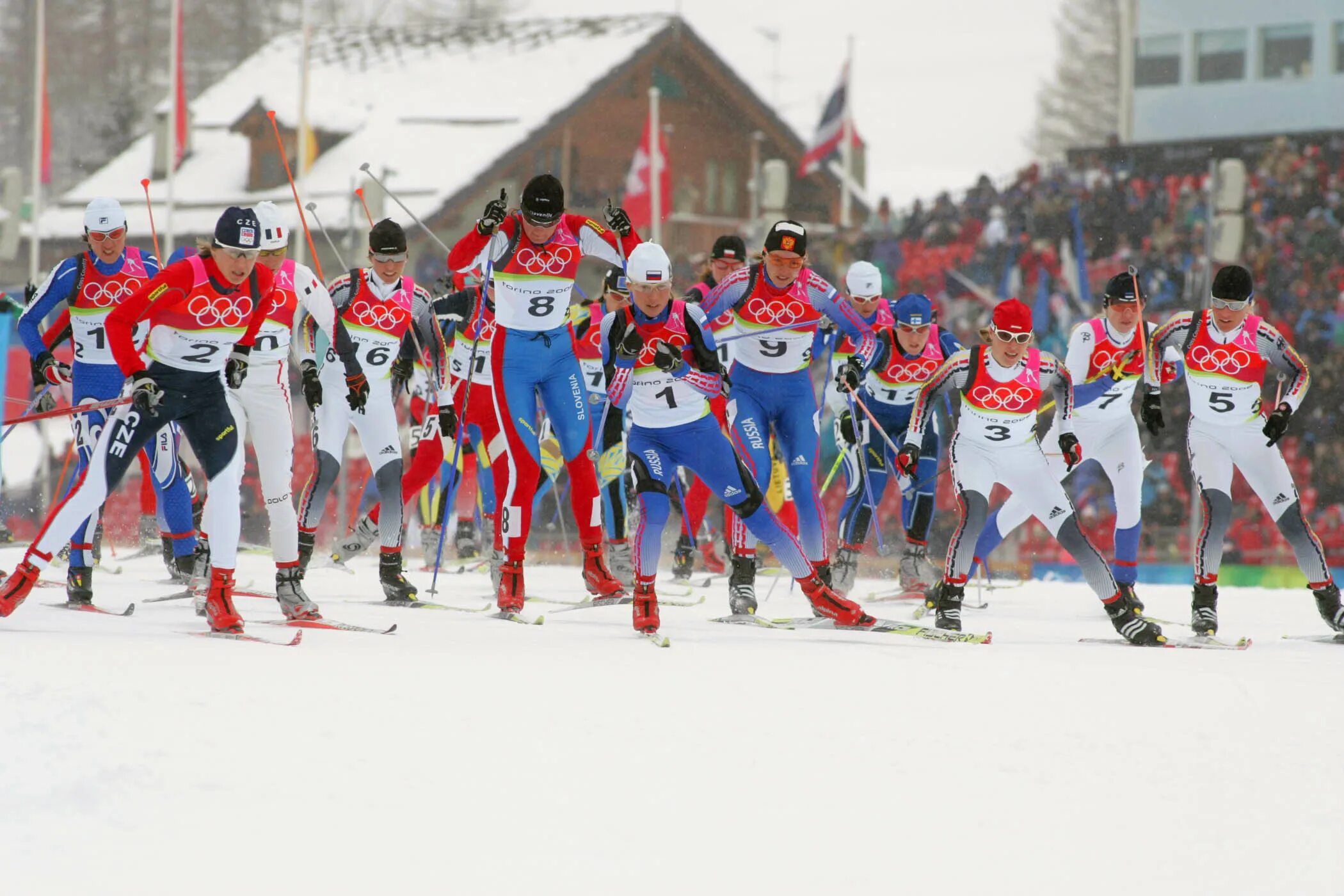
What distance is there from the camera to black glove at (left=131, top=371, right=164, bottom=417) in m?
7.07

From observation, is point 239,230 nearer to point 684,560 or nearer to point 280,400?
point 280,400

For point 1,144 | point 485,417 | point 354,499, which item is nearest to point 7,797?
point 485,417

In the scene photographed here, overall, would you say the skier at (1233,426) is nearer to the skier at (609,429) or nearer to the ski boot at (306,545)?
the skier at (609,429)

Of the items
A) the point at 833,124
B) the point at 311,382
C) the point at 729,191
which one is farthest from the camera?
the point at 729,191

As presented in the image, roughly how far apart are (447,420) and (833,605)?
2.47 m

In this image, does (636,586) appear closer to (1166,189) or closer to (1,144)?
(1166,189)

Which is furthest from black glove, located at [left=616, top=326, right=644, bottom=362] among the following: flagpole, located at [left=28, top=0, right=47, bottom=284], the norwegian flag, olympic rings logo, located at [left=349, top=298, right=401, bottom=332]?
the norwegian flag

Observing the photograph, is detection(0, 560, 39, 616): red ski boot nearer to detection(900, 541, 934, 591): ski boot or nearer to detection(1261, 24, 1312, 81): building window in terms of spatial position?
detection(900, 541, 934, 591): ski boot

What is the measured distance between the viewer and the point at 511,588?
347 inches

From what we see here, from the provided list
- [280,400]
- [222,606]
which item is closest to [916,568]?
[280,400]

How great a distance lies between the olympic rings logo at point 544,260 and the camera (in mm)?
8633

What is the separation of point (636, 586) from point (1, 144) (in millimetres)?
50449

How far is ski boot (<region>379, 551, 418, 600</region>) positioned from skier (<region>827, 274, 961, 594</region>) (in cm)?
310

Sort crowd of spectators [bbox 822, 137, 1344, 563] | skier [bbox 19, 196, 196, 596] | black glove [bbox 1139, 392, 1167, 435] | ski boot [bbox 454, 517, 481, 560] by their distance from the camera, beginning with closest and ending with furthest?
1. skier [bbox 19, 196, 196, 596]
2. black glove [bbox 1139, 392, 1167, 435]
3. ski boot [bbox 454, 517, 481, 560]
4. crowd of spectators [bbox 822, 137, 1344, 563]
